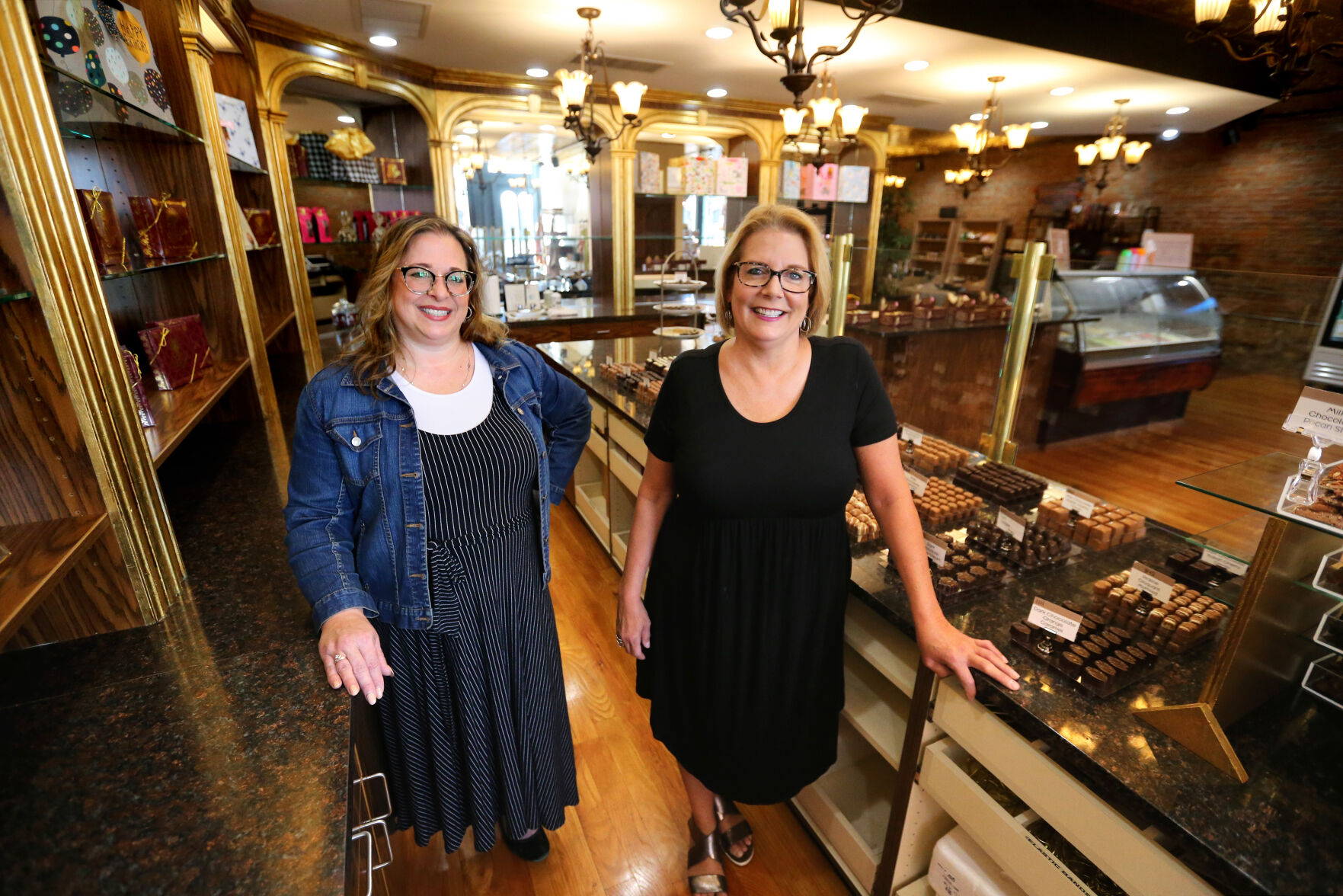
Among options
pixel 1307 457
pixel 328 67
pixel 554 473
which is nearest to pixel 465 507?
pixel 554 473

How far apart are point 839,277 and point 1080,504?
1.24 meters

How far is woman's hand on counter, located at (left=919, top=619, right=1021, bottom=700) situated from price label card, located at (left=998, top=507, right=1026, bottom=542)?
0.39 meters

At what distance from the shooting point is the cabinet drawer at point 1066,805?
92cm

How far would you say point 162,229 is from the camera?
1681 millimetres

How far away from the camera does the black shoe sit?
1.77 meters

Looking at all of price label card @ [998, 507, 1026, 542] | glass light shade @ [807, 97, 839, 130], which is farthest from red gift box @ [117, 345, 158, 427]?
glass light shade @ [807, 97, 839, 130]

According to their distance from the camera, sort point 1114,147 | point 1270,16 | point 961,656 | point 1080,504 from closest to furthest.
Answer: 1. point 961,656
2. point 1080,504
3. point 1270,16
4. point 1114,147

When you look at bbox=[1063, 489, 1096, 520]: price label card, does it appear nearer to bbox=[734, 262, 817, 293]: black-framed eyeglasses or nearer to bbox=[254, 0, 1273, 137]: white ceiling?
bbox=[734, 262, 817, 293]: black-framed eyeglasses

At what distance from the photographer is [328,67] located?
4250mm

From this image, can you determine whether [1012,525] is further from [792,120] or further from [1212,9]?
[792,120]

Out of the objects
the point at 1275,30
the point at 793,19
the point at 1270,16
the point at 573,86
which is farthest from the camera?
the point at 573,86

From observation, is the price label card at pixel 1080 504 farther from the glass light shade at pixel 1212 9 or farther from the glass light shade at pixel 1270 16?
the glass light shade at pixel 1270 16

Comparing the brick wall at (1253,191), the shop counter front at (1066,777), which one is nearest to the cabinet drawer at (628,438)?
the shop counter front at (1066,777)

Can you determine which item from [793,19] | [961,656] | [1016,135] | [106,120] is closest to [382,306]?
[106,120]
